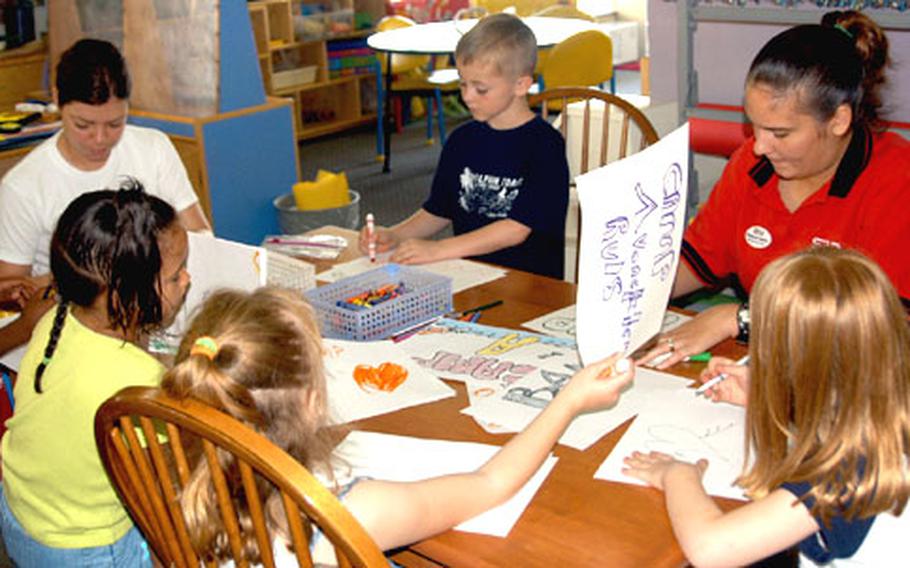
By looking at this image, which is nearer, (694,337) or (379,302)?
(694,337)

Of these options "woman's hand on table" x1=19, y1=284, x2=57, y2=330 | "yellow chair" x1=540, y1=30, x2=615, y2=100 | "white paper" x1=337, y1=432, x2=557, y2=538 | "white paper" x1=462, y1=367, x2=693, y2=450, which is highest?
"yellow chair" x1=540, y1=30, x2=615, y2=100

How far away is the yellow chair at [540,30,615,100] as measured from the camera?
17.1 feet

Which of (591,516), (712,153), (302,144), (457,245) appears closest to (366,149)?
(302,144)

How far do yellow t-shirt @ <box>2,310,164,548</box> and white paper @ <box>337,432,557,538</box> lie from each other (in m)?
0.29

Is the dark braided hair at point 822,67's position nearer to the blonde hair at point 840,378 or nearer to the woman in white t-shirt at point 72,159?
the blonde hair at point 840,378

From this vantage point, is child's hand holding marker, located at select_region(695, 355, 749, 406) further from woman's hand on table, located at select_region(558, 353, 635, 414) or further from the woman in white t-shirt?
the woman in white t-shirt

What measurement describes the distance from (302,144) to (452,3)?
1.59 meters

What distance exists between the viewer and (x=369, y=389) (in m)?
1.62

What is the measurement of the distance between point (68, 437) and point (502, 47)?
1.23 m

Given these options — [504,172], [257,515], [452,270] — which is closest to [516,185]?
[504,172]

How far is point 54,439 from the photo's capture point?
4.63 feet

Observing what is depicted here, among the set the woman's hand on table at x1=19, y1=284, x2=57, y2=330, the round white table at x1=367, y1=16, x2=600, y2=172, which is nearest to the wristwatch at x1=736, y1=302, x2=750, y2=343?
the woman's hand on table at x1=19, y1=284, x2=57, y2=330

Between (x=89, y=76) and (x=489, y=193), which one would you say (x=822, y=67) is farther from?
(x=89, y=76)

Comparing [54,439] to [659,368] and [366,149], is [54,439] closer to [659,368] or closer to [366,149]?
[659,368]
